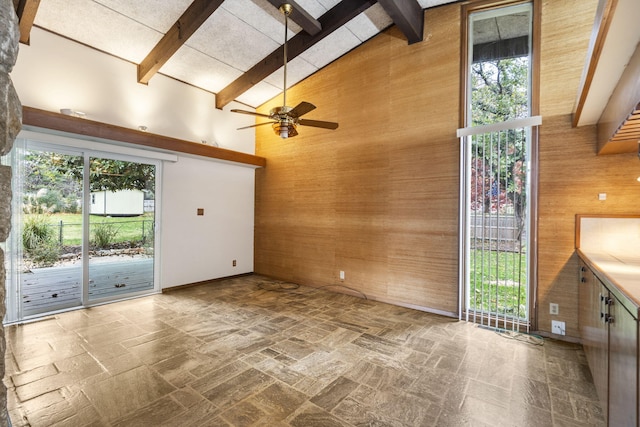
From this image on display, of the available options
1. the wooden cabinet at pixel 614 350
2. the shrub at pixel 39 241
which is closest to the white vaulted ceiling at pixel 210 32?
the shrub at pixel 39 241

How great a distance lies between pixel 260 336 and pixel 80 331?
6.66 feet

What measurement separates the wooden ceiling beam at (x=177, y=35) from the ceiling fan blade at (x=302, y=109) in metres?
1.57

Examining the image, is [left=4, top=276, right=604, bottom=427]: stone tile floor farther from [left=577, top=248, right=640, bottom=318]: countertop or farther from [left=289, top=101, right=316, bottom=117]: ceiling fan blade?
[left=289, top=101, right=316, bottom=117]: ceiling fan blade

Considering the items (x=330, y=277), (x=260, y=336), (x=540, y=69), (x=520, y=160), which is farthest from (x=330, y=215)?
(x=540, y=69)

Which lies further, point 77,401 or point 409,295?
point 409,295

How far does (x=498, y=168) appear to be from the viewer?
3.36 m

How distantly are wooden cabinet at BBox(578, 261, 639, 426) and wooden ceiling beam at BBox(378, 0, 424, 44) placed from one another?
335 cm

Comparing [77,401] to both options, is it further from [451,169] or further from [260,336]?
[451,169]

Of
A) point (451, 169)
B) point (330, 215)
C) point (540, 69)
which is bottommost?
point (330, 215)

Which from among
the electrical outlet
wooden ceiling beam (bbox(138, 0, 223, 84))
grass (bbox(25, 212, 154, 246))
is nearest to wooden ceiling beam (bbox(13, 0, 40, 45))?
wooden ceiling beam (bbox(138, 0, 223, 84))

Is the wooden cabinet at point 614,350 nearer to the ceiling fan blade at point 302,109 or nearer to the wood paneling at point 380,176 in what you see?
the wood paneling at point 380,176

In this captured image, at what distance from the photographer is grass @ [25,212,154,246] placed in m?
3.86

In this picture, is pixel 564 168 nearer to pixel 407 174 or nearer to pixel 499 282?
pixel 499 282

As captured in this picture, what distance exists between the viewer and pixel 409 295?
159 inches
